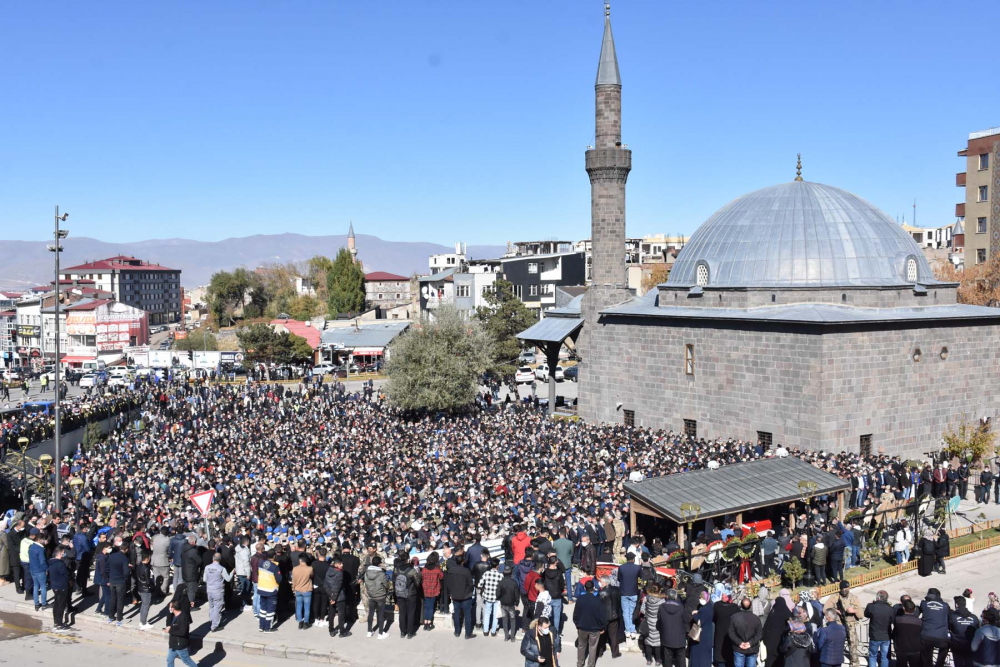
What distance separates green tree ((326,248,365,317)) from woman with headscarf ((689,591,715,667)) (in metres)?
82.2

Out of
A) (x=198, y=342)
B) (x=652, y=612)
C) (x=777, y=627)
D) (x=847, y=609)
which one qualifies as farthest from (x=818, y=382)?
(x=198, y=342)

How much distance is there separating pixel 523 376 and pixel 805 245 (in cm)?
2549

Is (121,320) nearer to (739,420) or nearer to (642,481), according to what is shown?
(739,420)

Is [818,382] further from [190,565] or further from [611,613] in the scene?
[190,565]

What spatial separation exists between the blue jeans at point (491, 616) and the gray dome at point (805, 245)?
19740 mm

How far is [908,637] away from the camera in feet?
35.0

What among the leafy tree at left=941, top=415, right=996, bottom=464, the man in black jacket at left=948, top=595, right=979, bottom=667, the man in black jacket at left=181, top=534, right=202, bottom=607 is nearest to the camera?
the man in black jacket at left=948, top=595, right=979, bottom=667

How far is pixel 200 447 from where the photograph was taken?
27656mm

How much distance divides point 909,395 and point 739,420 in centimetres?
532

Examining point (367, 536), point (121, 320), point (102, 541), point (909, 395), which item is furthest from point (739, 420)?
point (121, 320)

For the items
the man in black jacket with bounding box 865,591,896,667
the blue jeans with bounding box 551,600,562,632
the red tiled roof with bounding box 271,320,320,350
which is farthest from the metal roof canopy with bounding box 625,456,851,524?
the red tiled roof with bounding box 271,320,320,350

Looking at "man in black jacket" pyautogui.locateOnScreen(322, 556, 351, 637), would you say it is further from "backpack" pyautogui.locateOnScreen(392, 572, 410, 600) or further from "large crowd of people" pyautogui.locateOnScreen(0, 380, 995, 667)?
"backpack" pyautogui.locateOnScreen(392, 572, 410, 600)

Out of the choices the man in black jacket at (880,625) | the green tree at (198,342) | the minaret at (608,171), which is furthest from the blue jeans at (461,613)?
the green tree at (198,342)

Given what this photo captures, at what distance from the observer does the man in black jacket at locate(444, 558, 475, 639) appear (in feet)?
40.2
